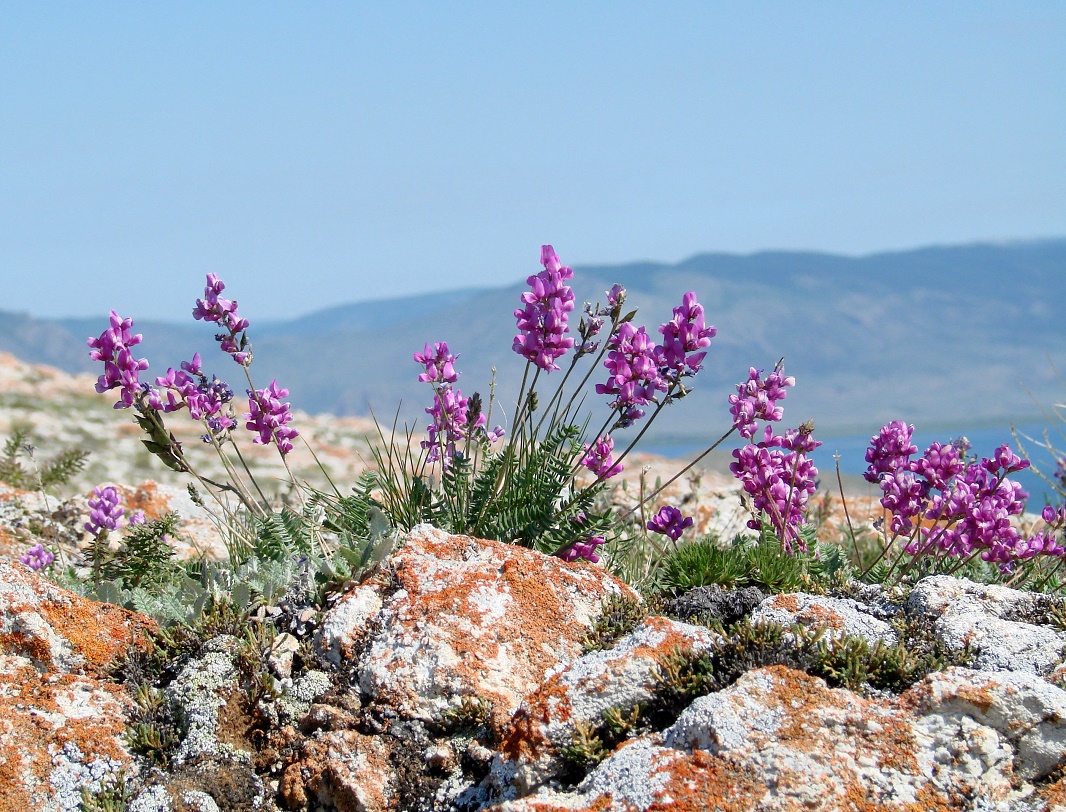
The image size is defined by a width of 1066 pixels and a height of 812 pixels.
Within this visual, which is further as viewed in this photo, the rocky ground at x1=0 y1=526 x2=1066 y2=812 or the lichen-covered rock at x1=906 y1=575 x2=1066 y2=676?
the lichen-covered rock at x1=906 y1=575 x2=1066 y2=676

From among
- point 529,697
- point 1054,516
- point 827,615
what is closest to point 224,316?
point 529,697

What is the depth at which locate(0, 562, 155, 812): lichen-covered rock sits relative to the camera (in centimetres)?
434

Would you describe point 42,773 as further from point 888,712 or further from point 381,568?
point 888,712

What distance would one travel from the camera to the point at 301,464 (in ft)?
108

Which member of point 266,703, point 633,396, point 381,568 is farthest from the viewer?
point 633,396

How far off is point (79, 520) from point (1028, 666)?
24.7ft

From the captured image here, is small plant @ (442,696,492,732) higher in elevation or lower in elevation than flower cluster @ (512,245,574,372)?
lower

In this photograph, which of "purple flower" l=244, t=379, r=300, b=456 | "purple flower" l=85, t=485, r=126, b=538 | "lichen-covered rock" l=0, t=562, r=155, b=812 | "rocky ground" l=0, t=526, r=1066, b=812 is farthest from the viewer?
"purple flower" l=85, t=485, r=126, b=538

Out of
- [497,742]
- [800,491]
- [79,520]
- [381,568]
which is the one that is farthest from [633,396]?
[79,520]

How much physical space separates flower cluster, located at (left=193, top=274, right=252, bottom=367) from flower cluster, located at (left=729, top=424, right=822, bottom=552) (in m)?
2.76

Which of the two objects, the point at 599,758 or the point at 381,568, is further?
the point at 381,568

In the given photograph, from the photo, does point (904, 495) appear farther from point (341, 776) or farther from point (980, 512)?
point (341, 776)

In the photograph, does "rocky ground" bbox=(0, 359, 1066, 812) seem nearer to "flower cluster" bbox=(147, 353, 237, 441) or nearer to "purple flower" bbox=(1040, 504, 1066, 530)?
Answer: "flower cluster" bbox=(147, 353, 237, 441)

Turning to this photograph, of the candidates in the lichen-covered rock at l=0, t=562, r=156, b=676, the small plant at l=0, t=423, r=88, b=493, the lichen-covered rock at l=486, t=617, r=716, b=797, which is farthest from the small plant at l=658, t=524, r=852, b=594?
the small plant at l=0, t=423, r=88, b=493
